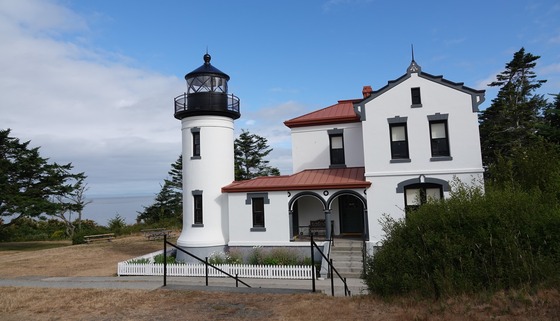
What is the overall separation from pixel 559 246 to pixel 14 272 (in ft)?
68.3

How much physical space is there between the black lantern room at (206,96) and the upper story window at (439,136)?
9835mm

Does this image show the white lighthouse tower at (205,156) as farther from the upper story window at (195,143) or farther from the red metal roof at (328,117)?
the red metal roof at (328,117)

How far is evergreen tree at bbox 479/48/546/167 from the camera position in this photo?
2425 centimetres

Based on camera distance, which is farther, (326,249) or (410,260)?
(326,249)

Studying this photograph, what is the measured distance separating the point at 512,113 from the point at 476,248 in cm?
2165

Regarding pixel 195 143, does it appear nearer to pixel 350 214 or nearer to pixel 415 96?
pixel 350 214

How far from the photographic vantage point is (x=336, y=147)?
1891 centimetres

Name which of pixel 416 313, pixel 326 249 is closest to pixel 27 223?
pixel 326 249

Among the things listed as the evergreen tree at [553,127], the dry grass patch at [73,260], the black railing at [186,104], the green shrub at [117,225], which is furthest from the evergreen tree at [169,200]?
the evergreen tree at [553,127]

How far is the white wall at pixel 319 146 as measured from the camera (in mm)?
18484

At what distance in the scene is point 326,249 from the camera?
49.9 ft

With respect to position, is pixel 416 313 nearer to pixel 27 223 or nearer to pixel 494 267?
pixel 494 267

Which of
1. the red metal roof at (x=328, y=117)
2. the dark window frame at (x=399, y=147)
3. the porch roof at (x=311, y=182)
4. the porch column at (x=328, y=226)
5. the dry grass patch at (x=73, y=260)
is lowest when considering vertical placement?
the dry grass patch at (x=73, y=260)

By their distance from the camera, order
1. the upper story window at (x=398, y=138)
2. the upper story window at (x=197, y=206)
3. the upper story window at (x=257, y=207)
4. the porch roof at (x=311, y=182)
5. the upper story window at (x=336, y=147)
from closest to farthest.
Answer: the upper story window at (x=398, y=138) < the porch roof at (x=311, y=182) < the upper story window at (x=257, y=207) < the upper story window at (x=197, y=206) < the upper story window at (x=336, y=147)
